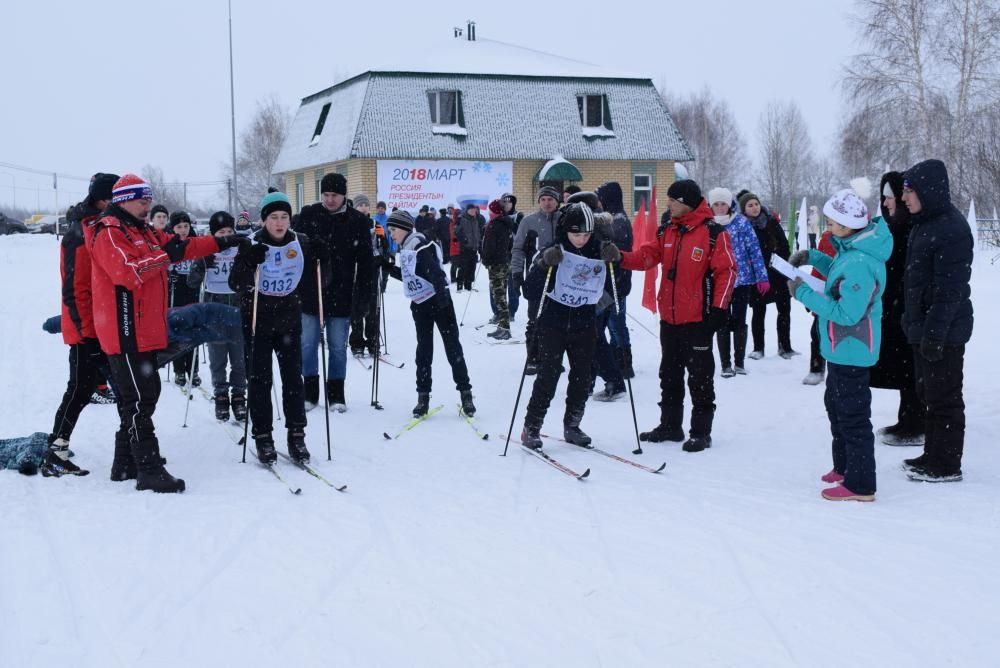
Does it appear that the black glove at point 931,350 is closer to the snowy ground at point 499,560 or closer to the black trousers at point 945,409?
the black trousers at point 945,409

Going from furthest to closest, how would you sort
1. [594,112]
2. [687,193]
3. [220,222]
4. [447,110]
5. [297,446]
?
[594,112] < [447,110] < [220,222] < [687,193] < [297,446]

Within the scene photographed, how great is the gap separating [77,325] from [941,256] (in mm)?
5324

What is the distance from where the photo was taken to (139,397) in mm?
5457

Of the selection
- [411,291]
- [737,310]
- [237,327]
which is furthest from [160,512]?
[737,310]

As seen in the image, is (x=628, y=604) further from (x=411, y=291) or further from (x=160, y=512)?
(x=411, y=291)

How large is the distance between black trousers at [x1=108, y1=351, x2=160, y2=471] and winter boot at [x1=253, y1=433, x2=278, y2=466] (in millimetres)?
777

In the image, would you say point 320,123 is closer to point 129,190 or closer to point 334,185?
point 334,185

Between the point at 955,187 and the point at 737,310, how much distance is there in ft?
78.5

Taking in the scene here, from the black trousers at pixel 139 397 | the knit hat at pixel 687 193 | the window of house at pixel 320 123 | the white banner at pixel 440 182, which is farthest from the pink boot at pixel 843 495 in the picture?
the window of house at pixel 320 123

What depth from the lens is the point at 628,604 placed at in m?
3.78

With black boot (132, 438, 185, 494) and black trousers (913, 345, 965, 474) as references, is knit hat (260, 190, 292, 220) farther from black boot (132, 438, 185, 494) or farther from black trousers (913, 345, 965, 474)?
black trousers (913, 345, 965, 474)

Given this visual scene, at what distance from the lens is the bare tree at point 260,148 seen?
6694 cm

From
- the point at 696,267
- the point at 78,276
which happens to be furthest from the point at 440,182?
the point at 78,276

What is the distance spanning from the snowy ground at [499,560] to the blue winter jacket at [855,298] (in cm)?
90
